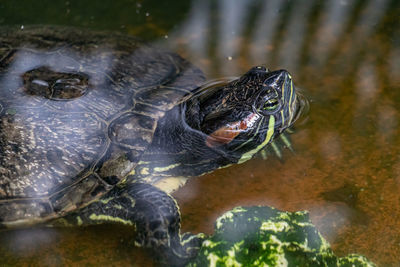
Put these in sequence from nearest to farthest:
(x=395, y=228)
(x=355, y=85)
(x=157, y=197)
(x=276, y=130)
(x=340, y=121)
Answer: (x=395, y=228)
(x=157, y=197)
(x=276, y=130)
(x=340, y=121)
(x=355, y=85)

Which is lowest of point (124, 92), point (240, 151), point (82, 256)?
point (82, 256)

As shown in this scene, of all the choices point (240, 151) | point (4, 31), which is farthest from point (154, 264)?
point (4, 31)

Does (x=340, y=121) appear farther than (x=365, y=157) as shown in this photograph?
Yes

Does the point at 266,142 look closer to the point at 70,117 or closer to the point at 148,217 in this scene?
the point at 148,217

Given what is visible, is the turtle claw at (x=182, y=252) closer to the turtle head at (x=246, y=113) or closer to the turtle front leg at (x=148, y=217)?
the turtle front leg at (x=148, y=217)

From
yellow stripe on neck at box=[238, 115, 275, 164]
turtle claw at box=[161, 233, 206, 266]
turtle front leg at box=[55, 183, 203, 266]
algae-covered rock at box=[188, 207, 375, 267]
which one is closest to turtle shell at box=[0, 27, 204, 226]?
turtle front leg at box=[55, 183, 203, 266]

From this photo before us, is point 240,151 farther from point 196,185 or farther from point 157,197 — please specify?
point 157,197

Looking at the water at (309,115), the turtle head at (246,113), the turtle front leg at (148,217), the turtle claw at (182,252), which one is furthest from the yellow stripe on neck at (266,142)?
the turtle claw at (182,252)

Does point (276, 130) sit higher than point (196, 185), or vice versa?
point (276, 130)

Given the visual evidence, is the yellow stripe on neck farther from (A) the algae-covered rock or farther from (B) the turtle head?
(A) the algae-covered rock
